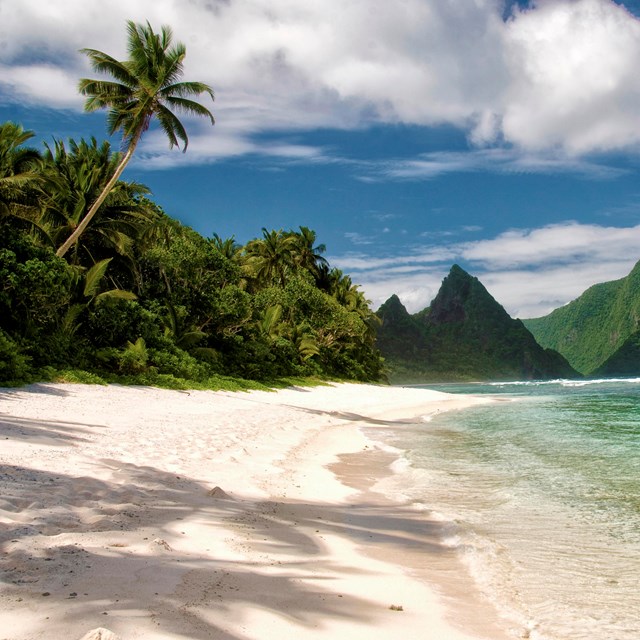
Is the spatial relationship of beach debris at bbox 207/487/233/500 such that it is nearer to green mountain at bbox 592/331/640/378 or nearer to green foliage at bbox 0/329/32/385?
green foliage at bbox 0/329/32/385

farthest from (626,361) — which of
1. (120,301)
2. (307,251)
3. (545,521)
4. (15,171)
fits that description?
(545,521)

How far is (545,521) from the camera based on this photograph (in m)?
5.86

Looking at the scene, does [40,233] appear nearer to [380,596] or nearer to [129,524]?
[129,524]

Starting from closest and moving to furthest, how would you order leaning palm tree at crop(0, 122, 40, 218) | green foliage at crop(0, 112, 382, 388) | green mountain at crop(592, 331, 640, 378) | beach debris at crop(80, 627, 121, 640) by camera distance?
beach debris at crop(80, 627, 121, 640) < green foliage at crop(0, 112, 382, 388) < leaning palm tree at crop(0, 122, 40, 218) < green mountain at crop(592, 331, 640, 378)

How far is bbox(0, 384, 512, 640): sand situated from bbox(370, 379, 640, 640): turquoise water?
1.17 ft

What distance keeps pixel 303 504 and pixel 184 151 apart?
1907 centimetres

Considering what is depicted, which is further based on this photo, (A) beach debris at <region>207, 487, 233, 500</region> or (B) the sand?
(A) beach debris at <region>207, 487, 233, 500</region>

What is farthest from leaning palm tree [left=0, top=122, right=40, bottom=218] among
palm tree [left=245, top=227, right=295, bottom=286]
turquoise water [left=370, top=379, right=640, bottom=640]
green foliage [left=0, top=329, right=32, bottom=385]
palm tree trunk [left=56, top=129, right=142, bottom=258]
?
palm tree [left=245, top=227, right=295, bottom=286]

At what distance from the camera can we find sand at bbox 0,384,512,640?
8.94 feet

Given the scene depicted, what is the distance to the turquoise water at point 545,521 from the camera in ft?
11.9

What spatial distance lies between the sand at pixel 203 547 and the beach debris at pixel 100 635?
12 cm

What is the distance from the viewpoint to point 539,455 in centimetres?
1080

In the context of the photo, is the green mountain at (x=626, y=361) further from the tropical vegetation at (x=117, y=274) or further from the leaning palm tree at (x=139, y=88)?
the leaning palm tree at (x=139, y=88)

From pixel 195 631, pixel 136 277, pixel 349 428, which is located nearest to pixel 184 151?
pixel 136 277
